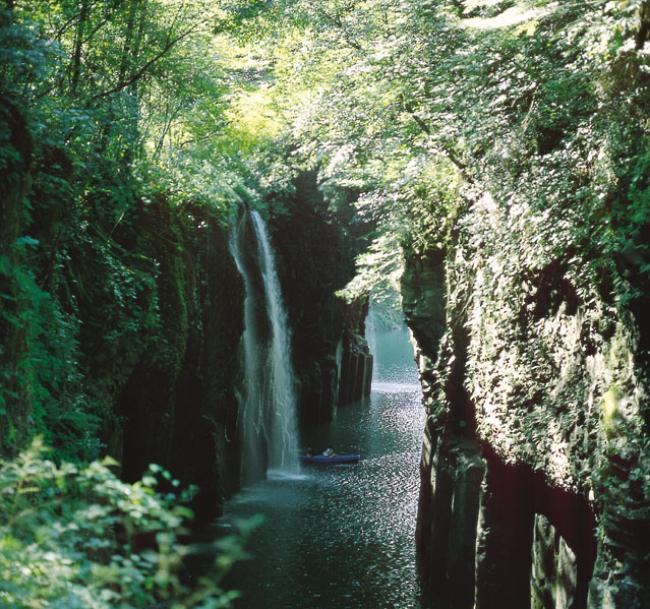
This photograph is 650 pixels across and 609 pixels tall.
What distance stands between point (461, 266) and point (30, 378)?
905 cm

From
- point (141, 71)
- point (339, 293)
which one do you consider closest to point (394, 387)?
point (339, 293)

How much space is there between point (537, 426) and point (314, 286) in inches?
941

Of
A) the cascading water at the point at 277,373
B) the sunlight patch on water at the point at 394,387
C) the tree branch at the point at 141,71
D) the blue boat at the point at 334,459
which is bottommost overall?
the blue boat at the point at 334,459

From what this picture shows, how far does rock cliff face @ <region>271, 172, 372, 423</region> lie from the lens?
104ft

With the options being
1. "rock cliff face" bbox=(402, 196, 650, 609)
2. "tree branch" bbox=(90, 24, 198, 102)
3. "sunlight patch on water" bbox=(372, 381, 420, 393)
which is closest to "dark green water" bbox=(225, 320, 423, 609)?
"rock cliff face" bbox=(402, 196, 650, 609)

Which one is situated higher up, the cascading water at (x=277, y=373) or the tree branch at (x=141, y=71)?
the tree branch at (x=141, y=71)

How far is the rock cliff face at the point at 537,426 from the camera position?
807 centimetres

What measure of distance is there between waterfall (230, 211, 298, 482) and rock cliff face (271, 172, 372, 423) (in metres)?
1.67

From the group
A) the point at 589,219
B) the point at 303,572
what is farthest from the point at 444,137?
the point at 303,572

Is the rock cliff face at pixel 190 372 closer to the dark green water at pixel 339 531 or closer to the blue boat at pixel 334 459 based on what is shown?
the dark green water at pixel 339 531

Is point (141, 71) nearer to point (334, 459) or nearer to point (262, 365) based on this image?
point (262, 365)

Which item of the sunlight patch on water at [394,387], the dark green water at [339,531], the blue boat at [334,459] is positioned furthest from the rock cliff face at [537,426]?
the sunlight patch on water at [394,387]

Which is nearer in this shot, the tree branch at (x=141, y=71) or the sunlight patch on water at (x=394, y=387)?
the tree branch at (x=141, y=71)

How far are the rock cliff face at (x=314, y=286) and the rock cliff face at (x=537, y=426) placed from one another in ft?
53.8
